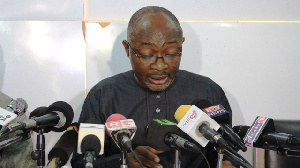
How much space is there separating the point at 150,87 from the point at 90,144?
104 cm

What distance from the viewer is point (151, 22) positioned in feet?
7.12

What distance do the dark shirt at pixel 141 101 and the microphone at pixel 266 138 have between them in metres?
0.88

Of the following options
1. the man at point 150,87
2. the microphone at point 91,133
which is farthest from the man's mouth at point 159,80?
the microphone at point 91,133

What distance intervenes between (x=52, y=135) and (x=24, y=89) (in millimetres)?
423

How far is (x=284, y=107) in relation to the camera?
300 cm

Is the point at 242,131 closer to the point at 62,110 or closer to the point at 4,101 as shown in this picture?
the point at 62,110

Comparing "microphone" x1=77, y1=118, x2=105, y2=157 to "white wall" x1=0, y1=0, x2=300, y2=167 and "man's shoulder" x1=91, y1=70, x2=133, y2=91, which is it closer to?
"man's shoulder" x1=91, y1=70, x2=133, y2=91

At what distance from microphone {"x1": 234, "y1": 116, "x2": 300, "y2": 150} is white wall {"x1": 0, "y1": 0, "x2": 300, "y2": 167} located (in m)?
1.61

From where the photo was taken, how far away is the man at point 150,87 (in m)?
2.12

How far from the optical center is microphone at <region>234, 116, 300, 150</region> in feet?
4.01

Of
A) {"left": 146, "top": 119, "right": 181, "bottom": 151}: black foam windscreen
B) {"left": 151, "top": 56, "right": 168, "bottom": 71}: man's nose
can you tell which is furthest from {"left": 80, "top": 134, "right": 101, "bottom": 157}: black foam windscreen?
{"left": 151, "top": 56, "right": 168, "bottom": 71}: man's nose

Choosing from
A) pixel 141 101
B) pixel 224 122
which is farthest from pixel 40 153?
pixel 141 101

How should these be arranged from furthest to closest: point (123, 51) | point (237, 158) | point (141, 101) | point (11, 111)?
1. point (123, 51)
2. point (141, 101)
3. point (11, 111)
4. point (237, 158)

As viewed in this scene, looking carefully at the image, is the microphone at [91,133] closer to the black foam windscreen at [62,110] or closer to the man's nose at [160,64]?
the black foam windscreen at [62,110]
